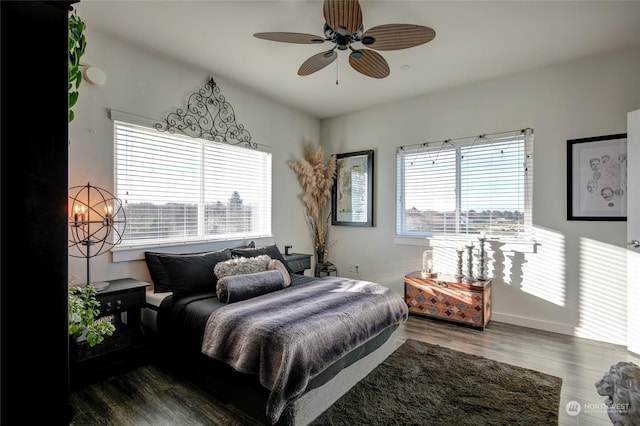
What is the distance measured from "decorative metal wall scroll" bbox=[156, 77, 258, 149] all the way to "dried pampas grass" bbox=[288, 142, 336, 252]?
1080 millimetres

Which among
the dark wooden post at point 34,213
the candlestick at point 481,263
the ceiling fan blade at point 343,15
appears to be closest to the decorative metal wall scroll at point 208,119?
the ceiling fan blade at point 343,15

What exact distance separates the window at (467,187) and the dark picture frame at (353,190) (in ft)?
1.51

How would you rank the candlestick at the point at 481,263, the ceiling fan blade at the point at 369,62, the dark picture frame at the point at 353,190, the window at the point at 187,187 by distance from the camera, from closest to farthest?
the ceiling fan blade at the point at 369,62 < the window at the point at 187,187 < the candlestick at the point at 481,263 < the dark picture frame at the point at 353,190

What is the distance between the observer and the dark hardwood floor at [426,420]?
76.5 inches

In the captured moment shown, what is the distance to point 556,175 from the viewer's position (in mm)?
3363

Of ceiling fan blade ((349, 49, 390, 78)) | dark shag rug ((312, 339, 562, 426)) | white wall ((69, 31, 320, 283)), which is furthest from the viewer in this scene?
white wall ((69, 31, 320, 283))

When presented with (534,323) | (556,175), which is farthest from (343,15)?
(534,323)

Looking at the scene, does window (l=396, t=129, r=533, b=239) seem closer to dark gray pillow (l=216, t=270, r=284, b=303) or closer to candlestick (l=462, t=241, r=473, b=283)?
candlestick (l=462, t=241, r=473, b=283)

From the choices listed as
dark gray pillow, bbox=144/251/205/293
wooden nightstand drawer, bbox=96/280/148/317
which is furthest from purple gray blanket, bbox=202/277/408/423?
dark gray pillow, bbox=144/251/205/293

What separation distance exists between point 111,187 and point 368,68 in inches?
98.6

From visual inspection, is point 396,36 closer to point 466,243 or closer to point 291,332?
point 291,332

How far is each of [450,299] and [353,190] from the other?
82.9 inches

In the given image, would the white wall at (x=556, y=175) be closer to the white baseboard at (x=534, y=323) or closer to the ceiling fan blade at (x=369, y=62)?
the white baseboard at (x=534, y=323)

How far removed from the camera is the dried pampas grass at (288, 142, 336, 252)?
4.78 m
